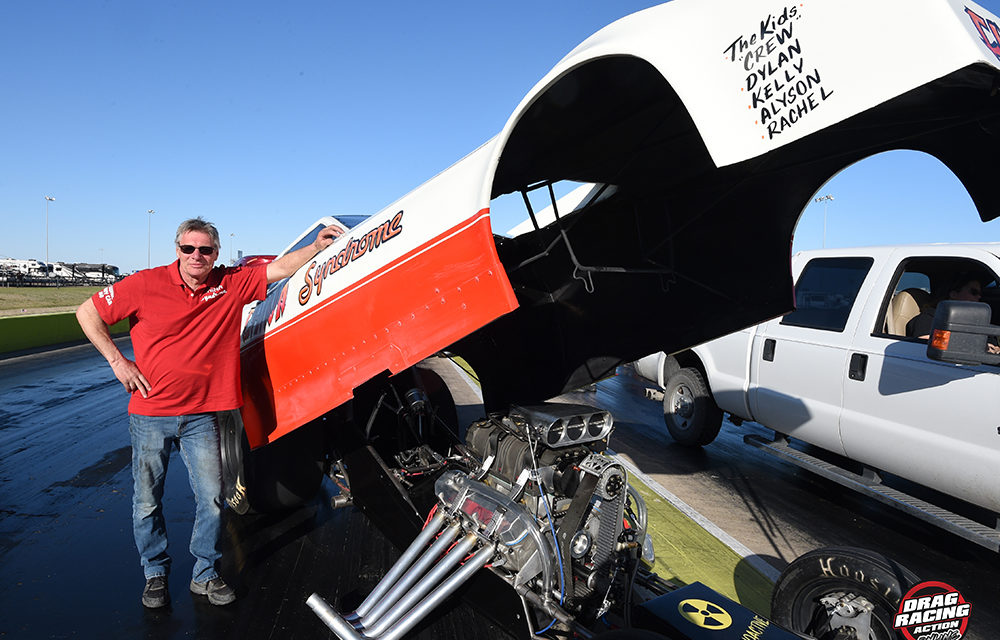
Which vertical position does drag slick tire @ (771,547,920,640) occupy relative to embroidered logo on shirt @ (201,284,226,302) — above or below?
below

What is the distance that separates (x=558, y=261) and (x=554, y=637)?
1943 mm

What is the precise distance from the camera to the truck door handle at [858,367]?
15.4 ft

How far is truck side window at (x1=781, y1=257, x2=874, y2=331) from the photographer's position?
5.12m

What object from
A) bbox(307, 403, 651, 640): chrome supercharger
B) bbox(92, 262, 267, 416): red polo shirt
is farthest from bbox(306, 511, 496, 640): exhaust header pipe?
bbox(92, 262, 267, 416): red polo shirt

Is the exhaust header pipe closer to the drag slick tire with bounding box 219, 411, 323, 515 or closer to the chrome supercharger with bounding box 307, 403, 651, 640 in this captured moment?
the chrome supercharger with bounding box 307, 403, 651, 640

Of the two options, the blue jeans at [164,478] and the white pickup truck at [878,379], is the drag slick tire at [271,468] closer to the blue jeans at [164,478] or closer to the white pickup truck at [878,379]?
the blue jeans at [164,478]

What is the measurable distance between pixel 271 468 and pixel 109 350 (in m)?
1.51

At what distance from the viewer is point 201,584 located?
345 cm

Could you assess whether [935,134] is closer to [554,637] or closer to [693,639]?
[693,639]

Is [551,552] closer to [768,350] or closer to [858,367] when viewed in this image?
[858,367]

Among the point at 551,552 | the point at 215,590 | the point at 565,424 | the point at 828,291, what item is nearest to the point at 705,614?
the point at 551,552

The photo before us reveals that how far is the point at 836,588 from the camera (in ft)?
8.68

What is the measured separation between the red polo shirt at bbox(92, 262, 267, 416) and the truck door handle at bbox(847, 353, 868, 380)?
4.64 meters

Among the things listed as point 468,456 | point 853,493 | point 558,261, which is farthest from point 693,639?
point 853,493
